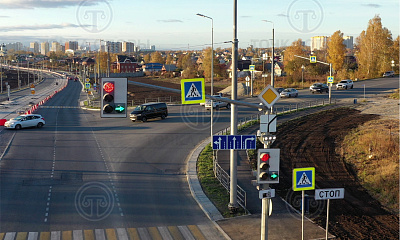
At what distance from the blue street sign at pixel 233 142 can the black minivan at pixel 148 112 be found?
25693mm

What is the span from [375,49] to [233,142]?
80433 millimetres

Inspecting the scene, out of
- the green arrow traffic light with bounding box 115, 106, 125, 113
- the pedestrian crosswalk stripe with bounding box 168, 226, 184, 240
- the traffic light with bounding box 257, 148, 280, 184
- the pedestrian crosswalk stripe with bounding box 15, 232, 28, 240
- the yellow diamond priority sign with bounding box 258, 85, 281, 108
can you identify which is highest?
the yellow diamond priority sign with bounding box 258, 85, 281, 108

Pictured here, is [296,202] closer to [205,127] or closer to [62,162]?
[62,162]

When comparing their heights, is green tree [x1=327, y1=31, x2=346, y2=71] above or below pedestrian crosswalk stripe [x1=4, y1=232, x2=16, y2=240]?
above

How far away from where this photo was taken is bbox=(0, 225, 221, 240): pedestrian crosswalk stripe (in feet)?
48.1

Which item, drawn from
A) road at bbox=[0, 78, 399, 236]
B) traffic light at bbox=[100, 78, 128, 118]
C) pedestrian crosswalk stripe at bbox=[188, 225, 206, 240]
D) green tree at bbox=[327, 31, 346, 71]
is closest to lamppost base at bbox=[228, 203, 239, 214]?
road at bbox=[0, 78, 399, 236]

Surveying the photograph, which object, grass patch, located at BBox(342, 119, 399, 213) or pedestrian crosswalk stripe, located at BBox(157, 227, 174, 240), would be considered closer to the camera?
pedestrian crosswalk stripe, located at BBox(157, 227, 174, 240)

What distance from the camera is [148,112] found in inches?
1622

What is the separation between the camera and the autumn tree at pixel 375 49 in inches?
3401

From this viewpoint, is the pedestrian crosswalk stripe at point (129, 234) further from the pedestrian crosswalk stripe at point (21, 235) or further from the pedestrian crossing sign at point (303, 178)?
the pedestrian crossing sign at point (303, 178)

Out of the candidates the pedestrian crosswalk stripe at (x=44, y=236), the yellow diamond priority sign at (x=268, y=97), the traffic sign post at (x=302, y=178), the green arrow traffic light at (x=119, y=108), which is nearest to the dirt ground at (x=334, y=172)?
the traffic sign post at (x=302, y=178)

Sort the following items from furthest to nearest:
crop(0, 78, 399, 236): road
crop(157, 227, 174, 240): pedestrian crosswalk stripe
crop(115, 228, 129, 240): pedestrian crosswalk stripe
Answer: crop(0, 78, 399, 236): road, crop(157, 227, 174, 240): pedestrian crosswalk stripe, crop(115, 228, 129, 240): pedestrian crosswalk stripe

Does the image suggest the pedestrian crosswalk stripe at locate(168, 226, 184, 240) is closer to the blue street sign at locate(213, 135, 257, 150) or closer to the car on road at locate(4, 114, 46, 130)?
the blue street sign at locate(213, 135, 257, 150)

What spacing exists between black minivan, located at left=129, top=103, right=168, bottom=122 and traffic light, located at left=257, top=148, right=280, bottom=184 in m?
29.3
